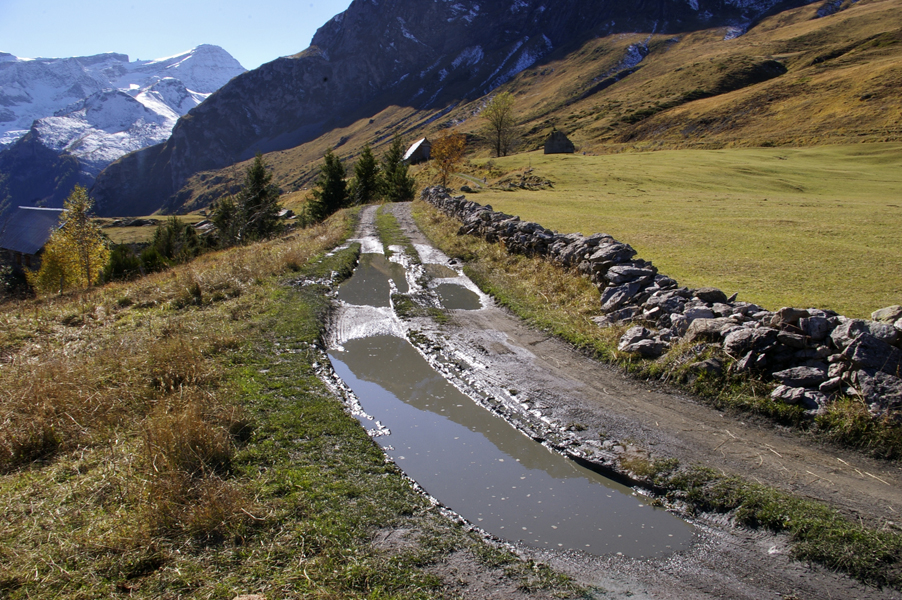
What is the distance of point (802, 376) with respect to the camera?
23.5 ft

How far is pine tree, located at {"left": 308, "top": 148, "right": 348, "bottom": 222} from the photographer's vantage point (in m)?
45.8

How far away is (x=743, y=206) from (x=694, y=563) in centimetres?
Result: 2884

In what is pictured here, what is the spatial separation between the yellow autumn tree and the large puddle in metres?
34.0

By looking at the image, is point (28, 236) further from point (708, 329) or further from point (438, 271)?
point (708, 329)

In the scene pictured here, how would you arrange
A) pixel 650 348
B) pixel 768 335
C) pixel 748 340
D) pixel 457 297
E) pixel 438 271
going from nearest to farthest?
pixel 768 335
pixel 748 340
pixel 650 348
pixel 457 297
pixel 438 271

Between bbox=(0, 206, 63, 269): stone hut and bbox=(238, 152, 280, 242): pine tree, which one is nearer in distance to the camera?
bbox=(238, 152, 280, 242): pine tree

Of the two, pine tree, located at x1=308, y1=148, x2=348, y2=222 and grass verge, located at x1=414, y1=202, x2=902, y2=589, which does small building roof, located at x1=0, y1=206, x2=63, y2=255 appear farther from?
grass verge, located at x1=414, y1=202, x2=902, y2=589

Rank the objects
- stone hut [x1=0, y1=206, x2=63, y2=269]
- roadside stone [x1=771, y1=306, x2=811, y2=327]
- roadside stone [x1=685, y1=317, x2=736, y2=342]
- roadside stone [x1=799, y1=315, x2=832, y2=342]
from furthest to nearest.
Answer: stone hut [x1=0, y1=206, x2=63, y2=269]
roadside stone [x1=685, y1=317, x2=736, y2=342]
roadside stone [x1=771, y1=306, x2=811, y2=327]
roadside stone [x1=799, y1=315, x2=832, y2=342]

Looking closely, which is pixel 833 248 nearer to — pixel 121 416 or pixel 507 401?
pixel 507 401

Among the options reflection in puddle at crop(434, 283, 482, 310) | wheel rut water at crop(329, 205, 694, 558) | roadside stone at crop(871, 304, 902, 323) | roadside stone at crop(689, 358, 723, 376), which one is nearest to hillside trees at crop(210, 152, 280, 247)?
reflection in puddle at crop(434, 283, 482, 310)

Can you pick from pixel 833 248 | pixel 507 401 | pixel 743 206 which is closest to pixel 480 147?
pixel 743 206

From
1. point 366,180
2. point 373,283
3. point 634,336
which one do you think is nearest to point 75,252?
point 366,180

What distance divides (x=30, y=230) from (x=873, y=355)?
77.9 metres

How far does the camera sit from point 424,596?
3982 millimetres
